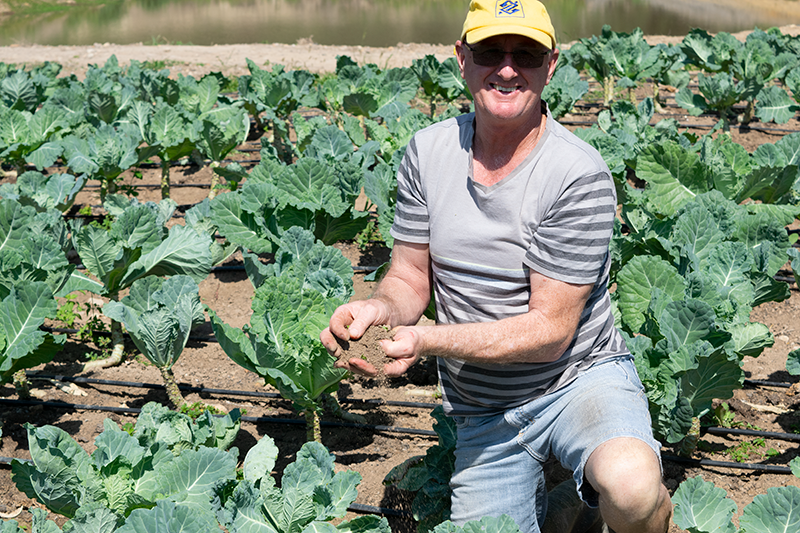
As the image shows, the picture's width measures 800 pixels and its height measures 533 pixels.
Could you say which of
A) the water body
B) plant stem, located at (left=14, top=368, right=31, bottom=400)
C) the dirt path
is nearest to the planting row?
plant stem, located at (left=14, top=368, right=31, bottom=400)

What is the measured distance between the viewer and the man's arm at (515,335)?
2205 mm

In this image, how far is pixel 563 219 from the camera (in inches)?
89.9

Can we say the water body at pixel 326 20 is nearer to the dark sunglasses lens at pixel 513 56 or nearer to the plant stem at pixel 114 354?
the plant stem at pixel 114 354

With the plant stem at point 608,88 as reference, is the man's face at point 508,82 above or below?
above

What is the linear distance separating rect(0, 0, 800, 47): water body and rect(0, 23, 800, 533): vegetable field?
1133 cm

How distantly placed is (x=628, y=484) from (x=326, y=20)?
20.5 meters

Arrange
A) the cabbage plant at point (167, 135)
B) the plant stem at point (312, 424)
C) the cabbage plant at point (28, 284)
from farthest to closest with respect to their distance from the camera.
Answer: the cabbage plant at point (167, 135) < the cabbage plant at point (28, 284) < the plant stem at point (312, 424)

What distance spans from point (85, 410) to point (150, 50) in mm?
9861

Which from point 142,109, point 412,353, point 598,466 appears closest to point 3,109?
point 142,109

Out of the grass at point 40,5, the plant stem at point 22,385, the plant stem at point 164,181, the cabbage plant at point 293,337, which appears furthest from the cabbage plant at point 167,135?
the grass at point 40,5

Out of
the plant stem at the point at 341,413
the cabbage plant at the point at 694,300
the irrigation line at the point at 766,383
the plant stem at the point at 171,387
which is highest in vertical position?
the cabbage plant at the point at 694,300

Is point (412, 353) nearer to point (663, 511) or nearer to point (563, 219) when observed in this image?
point (563, 219)

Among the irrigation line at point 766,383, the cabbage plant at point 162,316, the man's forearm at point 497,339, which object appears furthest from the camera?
the irrigation line at point 766,383

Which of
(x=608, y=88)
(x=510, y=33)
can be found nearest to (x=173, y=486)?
(x=510, y=33)
